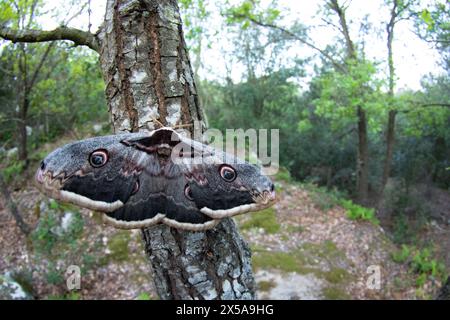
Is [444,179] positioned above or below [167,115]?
below

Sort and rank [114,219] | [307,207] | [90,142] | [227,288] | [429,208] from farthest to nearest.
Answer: [429,208] → [307,207] → [227,288] → [90,142] → [114,219]

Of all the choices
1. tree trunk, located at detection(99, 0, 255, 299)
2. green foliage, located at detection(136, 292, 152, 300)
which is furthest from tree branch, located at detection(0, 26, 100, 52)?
green foliage, located at detection(136, 292, 152, 300)

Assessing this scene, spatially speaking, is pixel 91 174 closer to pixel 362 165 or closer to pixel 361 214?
pixel 361 214

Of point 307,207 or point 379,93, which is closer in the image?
point 379,93

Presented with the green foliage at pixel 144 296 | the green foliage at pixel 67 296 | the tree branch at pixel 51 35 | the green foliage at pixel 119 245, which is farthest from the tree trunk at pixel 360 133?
the tree branch at pixel 51 35

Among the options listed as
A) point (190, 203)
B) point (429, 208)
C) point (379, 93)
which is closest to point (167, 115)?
point (190, 203)

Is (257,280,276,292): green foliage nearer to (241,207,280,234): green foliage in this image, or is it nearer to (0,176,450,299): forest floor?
(0,176,450,299): forest floor

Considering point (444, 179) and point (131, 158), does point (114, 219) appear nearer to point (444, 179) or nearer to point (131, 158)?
point (131, 158)
